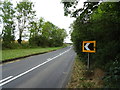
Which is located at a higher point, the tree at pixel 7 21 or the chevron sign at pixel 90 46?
the tree at pixel 7 21

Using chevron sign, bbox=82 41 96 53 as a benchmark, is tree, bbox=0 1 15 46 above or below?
above

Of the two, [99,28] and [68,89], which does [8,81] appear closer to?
[68,89]

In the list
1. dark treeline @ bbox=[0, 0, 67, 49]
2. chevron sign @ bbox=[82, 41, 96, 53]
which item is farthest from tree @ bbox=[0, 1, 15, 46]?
chevron sign @ bbox=[82, 41, 96, 53]

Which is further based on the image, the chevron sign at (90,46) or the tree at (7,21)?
the tree at (7,21)

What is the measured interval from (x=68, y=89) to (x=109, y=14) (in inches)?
142

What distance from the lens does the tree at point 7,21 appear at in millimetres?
23473

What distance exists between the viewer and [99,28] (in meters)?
4.67

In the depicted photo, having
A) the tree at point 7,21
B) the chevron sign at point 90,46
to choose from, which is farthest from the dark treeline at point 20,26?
the chevron sign at point 90,46

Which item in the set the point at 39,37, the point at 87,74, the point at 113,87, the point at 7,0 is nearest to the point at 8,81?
the point at 87,74

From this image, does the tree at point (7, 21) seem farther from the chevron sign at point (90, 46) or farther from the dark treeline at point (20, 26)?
the chevron sign at point (90, 46)

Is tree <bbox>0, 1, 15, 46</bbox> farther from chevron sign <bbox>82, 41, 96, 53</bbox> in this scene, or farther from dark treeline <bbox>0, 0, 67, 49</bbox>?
chevron sign <bbox>82, 41, 96, 53</bbox>

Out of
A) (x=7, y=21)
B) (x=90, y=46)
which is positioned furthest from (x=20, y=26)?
(x=90, y=46)

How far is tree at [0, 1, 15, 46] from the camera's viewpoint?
924 inches

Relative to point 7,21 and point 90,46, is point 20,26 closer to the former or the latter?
point 7,21
